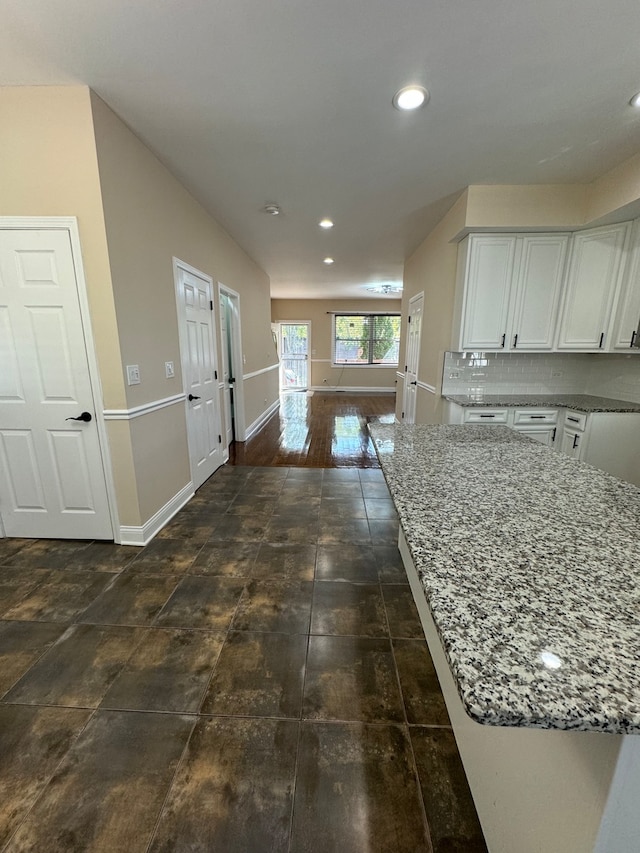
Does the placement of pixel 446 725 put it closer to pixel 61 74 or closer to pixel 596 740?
pixel 596 740

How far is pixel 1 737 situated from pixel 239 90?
3.05 meters

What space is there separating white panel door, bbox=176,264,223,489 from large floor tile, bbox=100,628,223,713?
1734 millimetres

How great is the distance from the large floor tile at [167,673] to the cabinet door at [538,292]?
3410mm

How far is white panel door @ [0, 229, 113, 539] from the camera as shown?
2.04 m

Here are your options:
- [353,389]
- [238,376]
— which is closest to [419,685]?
[238,376]

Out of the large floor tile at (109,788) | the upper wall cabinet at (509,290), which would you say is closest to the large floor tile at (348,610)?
the large floor tile at (109,788)

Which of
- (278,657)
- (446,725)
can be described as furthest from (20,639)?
(446,725)

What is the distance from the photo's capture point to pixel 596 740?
0.53 meters

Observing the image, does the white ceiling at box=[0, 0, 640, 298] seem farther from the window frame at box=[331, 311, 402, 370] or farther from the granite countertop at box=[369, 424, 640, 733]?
the window frame at box=[331, 311, 402, 370]

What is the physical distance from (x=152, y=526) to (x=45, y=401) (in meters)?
1.08

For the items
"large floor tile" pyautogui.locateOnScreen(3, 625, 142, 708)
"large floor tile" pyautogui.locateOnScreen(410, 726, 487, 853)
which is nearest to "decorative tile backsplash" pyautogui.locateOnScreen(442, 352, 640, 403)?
"large floor tile" pyautogui.locateOnScreen(410, 726, 487, 853)

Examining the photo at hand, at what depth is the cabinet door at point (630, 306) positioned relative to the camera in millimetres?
2846

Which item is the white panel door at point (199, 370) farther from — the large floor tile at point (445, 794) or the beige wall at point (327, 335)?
the beige wall at point (327, 335)

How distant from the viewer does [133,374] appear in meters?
2.28
